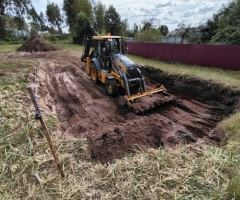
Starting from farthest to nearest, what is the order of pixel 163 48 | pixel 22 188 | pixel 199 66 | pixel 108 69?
pixel 163 48, pixel 199 66, pixel 108 69, pixel 22 188

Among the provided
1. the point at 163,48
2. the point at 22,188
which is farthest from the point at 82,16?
the point at 22,188

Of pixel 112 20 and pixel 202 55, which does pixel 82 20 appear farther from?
pixel 202 55

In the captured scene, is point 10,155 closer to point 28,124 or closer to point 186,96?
point 28,124

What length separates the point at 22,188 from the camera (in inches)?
110

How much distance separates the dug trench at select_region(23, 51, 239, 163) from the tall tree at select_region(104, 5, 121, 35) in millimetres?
26912

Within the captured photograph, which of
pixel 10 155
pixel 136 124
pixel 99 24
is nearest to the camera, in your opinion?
pixel 10 155

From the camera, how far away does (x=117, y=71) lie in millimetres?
6852

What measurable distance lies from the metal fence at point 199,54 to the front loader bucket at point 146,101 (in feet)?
17.6

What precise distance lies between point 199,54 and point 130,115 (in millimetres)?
7777

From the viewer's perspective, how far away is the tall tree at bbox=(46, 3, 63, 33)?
39.8 metres

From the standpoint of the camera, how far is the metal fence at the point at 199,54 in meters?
9.38

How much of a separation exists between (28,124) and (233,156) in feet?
14.4

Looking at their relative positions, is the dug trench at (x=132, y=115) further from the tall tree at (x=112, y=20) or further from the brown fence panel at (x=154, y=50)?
the tall tree at (x=112, y=20)

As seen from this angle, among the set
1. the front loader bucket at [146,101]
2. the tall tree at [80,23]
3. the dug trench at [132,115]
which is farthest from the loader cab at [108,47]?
the tall tree at [80,23]
